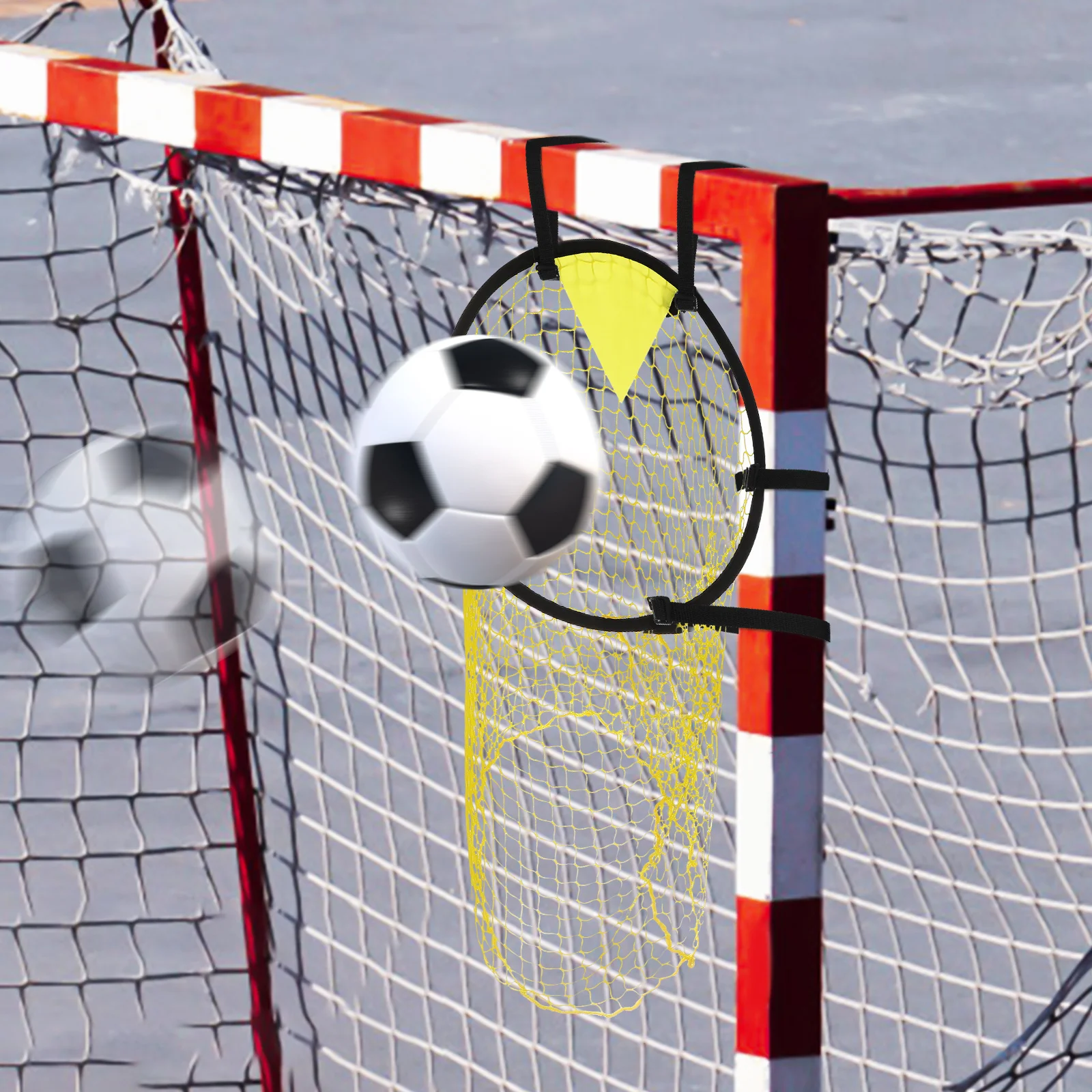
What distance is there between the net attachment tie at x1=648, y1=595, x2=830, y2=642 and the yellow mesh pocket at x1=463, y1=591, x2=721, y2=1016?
1.35 feet

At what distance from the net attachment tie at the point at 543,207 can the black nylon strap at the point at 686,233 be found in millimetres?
138

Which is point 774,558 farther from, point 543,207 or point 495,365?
point 543,207

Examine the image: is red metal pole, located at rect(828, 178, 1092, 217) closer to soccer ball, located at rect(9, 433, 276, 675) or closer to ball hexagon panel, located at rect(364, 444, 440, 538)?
ball hexagon panel, located at rect(364, 444, 440, 538)

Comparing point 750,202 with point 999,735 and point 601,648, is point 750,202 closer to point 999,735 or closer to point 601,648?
point 601,648

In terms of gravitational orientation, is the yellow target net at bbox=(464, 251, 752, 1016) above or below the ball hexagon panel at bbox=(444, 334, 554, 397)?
below

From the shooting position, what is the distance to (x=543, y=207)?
2.35 meters

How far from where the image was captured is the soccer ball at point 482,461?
217 cm

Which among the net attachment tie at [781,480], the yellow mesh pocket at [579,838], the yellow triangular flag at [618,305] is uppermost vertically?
the yellow triangular flag at [618,305]

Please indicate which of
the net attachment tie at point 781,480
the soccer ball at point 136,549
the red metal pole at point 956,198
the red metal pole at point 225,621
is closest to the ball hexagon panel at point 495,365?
the net attachment tie at point 781,480

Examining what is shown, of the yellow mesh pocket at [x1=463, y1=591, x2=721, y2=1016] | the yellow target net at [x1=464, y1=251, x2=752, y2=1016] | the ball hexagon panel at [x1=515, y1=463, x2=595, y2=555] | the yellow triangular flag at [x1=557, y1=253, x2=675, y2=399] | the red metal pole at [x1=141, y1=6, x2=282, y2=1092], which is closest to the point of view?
the ball hexagon panel at [x1=515, y1=463, x2=595, y2=555]

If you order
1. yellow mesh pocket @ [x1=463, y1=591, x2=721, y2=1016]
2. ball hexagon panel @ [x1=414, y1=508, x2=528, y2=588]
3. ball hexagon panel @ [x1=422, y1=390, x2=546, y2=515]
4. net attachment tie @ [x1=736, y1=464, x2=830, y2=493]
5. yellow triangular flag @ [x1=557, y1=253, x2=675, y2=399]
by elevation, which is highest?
yellow triangular flag @ [x1=557, y1=253, x2=675, y2=399]

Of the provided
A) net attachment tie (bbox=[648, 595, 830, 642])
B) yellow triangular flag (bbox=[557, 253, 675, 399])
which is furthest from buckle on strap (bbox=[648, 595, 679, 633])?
yellow triangular flag (bbox=[557, 253, 675, 399])

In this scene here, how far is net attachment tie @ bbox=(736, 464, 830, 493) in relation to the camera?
2.23m

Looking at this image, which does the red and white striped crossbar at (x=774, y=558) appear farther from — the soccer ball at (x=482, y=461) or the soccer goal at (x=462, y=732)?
the soccer ball at (x=482, y=461)
